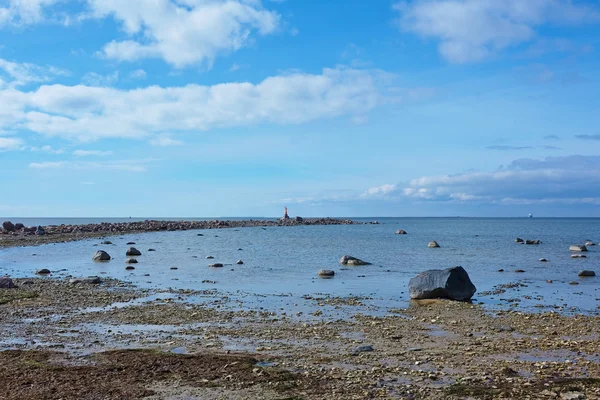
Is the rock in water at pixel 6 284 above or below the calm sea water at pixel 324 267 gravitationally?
above

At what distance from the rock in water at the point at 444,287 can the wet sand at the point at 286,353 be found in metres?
1.89

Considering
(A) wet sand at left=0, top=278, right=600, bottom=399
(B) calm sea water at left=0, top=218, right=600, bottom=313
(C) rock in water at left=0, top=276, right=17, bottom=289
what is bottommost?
(B) calm sea water at left=0, top=218, right=600, bottom=313

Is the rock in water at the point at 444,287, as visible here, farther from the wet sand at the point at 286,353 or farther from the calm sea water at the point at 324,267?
the wet sand at the point at 286,353

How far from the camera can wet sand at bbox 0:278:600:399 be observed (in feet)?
33.6

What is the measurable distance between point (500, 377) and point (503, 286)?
60.6 ft

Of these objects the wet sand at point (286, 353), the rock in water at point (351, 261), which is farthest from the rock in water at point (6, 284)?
the rock in water at point (351, 261)

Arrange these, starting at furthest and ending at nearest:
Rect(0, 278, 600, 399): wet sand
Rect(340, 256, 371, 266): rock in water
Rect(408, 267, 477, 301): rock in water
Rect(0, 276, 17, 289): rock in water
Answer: Rect(340, 256, 371, 266): rock in water < Rect(0, 276, 17, 289): rock in water < Rect(408, 267, 477, 301): rock in water < Rect(0, 278, 600, 399): wet sand

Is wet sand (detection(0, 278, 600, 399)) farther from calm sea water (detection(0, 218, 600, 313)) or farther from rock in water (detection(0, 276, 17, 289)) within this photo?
calm sea water (detection(0, 218, 600, 313))

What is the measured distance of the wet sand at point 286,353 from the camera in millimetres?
10250

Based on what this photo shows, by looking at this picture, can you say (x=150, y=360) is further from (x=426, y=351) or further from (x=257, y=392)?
(x=426, y=351)

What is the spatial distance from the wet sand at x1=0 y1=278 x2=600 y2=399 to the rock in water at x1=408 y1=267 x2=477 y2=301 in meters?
1.89

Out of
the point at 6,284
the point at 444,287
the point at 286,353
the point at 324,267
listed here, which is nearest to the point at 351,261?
the point at 324,267

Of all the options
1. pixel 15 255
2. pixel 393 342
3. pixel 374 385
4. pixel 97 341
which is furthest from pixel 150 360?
pixel 15 255

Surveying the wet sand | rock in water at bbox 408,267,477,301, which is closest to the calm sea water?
rock in water at bbox 408,267,477,301
